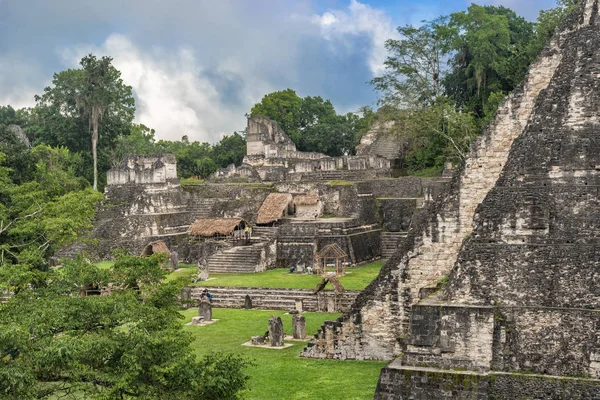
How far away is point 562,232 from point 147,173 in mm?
30674

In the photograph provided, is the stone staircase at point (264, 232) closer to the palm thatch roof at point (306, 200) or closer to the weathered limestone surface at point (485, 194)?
the palm thatch roof at point (306, 200)

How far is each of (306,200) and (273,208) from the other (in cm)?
174

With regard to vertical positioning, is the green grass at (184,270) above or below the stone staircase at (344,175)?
below

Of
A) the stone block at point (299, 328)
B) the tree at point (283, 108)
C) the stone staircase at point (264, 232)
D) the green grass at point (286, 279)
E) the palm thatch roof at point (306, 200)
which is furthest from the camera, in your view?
the tree at point (283, 108)

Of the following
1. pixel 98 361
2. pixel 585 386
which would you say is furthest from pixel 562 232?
pixel 98 361

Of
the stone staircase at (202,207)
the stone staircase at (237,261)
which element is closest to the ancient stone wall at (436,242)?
the stone staircase at (237,261)

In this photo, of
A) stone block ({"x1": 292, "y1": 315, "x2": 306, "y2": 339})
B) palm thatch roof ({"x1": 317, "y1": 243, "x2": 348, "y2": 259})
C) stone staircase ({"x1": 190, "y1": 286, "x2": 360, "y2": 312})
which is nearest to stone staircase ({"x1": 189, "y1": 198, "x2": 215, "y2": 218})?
palm thatch roof ({"x1": 317, "y1": 243, "x2": 348, "y2": 259})

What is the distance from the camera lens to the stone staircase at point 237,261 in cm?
2881

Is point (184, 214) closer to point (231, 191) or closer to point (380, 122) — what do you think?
point (231, 191)

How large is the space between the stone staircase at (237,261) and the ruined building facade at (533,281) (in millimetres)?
17426

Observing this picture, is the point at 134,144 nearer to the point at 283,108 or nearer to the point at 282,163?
the point at 283,108

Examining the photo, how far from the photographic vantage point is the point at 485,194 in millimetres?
13922

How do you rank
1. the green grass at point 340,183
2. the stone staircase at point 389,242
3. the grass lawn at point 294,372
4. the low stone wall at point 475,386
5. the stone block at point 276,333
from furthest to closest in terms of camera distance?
the green grass at point 340,183 < the stone staircase at point 389,242 < the stone block at point 276,333 < the grass lawn at point 294,372 < the low stone wall at point 475,386

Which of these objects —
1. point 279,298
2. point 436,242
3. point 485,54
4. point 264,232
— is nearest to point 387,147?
point 485,54
